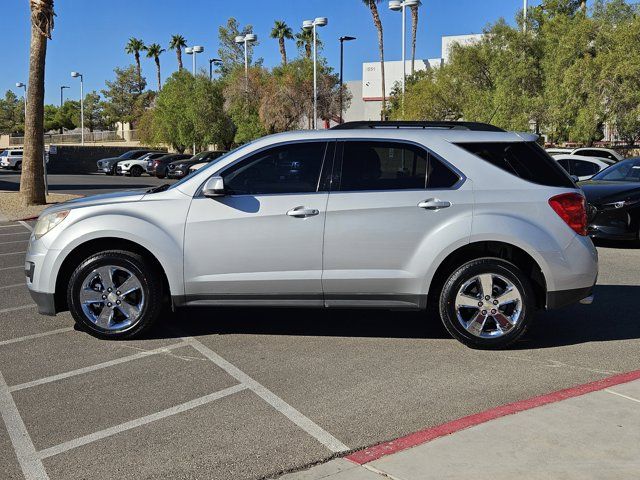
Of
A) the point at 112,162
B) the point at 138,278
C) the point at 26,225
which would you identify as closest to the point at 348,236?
the point at 138,278

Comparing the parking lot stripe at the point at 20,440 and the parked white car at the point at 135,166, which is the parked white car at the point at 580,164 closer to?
the parking lot stripe at the point at 20,440

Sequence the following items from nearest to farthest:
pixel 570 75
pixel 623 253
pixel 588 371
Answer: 1. pixel 588 371
2. pixel 623 253
3. pixel 570 75

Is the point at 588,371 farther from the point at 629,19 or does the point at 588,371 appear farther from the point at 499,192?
the point at 629,19

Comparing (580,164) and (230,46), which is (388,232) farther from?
(230,46)

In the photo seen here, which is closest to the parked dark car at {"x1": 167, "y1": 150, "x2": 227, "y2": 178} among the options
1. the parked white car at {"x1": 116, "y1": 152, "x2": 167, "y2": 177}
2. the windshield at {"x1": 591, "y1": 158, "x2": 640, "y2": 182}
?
the parked white car at {"x1": 116, "y1": 152, "x2": 167, "y2": 177}

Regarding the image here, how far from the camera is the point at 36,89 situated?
1897 cm

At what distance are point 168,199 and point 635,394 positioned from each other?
155 inches

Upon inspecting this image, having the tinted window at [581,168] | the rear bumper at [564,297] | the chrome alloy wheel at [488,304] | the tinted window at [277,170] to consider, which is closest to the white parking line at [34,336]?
the tinted window at [277,170]

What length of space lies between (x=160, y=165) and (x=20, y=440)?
3820 centimetres

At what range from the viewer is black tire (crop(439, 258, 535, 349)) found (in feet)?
19.3

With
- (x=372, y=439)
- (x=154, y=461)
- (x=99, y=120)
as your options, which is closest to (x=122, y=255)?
(x=154, y=461)

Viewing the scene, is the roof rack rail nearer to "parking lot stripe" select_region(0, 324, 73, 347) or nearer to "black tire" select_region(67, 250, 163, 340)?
"black tire" select_region(67, 250, 163, 340)

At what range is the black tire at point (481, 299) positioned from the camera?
5.87m

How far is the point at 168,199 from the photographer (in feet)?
20.0
